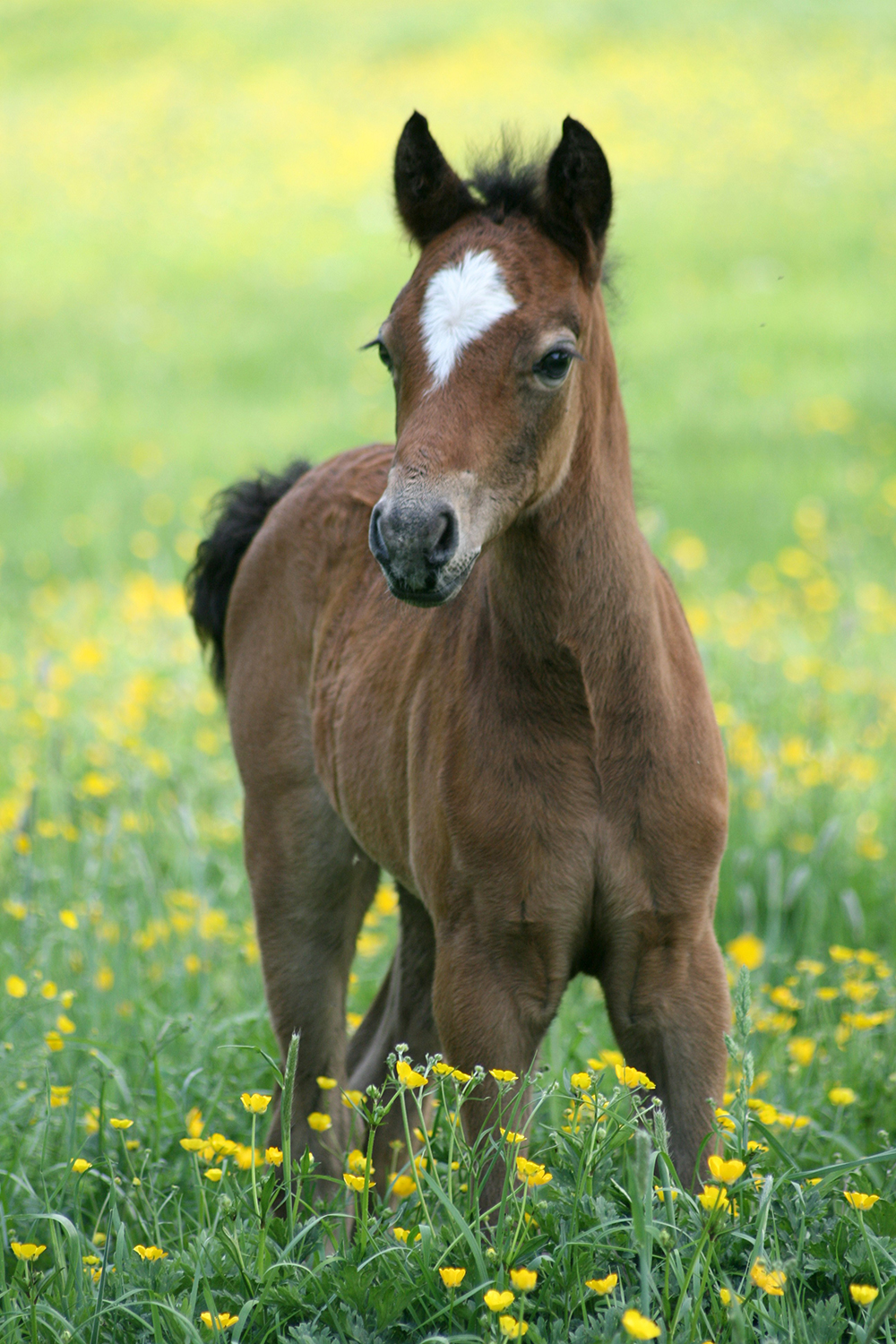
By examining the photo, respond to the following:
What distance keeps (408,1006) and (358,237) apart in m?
15.8

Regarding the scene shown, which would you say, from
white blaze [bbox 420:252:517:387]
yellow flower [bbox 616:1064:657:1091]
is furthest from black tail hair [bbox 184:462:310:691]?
yellow flower [bbox 616:1064:657:1091]

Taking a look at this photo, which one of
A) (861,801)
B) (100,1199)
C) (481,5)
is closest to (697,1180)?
(100,1199)

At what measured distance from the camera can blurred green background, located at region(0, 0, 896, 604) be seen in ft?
33.0

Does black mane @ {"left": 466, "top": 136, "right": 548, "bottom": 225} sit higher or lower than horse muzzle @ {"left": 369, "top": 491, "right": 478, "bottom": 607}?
higher

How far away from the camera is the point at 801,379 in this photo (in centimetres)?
1155

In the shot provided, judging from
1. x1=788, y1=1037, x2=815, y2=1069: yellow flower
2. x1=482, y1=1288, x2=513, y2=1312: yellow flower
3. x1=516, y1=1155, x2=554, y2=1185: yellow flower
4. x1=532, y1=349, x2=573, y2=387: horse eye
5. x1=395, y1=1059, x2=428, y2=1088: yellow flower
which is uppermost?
x1=532, y1=349, x2=573, y2=387: horse eye

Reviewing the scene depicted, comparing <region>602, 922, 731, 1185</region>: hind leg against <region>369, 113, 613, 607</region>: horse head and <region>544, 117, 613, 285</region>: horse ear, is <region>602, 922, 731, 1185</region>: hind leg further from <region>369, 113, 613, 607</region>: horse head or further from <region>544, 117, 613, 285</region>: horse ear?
<region>544, 117, 613, 285</region>: horse ear

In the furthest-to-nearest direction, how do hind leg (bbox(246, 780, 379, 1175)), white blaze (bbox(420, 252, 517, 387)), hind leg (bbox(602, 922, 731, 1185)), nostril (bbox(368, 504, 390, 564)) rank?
hind leg (bbox(246, 780, 379, 1175)) < hind leg (bbox(602, 922, 731, 1185)) < white blaze (bbox(420, 252, 517, 387)) < nostril (bbox(368, 504, 390, 564))

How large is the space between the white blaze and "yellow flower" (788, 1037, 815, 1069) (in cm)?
186

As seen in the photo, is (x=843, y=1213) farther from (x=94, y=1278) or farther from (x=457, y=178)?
(x=457, y=178)

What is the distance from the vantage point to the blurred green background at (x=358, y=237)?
1005cm

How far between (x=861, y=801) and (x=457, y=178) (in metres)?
3.02

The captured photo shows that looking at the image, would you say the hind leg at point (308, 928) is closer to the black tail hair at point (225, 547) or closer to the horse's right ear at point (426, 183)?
the black tail hair at point (225, 547)

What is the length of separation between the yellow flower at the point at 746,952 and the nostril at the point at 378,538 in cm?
191
